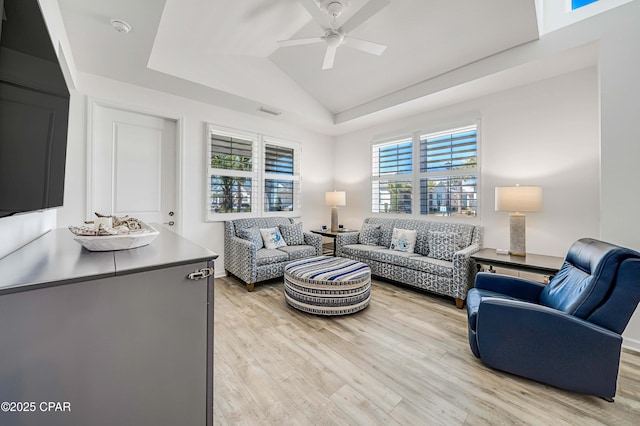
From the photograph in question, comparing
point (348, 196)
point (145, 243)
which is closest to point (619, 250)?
point (145, 243)

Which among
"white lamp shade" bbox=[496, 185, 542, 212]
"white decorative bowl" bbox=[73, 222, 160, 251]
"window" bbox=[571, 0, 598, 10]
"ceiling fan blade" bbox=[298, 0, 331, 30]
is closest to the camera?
"white decorative bowl" bbox=[73, 222, 160, 251]

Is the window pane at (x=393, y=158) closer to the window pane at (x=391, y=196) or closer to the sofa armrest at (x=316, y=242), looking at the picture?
the window pane at (x=391, y=196)

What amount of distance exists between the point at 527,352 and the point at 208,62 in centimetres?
420

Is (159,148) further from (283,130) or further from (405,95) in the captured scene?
(405,95)

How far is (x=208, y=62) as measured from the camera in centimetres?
325

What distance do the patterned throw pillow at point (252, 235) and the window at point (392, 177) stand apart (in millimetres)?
2168

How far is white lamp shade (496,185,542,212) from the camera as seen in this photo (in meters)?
2.80

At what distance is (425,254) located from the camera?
3736 mm

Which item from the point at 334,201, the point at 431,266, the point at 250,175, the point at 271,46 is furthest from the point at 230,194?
the point at 431,266

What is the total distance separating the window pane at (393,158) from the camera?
434 cm

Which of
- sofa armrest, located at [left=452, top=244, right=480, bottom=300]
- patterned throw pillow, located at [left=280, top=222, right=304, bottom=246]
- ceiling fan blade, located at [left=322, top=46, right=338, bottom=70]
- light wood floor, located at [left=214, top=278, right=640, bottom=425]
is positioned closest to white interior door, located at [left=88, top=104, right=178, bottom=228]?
patterned throw pillow, located at [left=280, top=222, right=304, bottom=246]

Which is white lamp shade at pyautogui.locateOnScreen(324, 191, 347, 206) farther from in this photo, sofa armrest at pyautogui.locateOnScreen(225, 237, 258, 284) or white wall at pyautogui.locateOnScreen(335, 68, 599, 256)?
white wall at pyautogui.locateOnScreen(335, 68, 599, 256)

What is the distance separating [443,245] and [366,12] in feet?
8.95

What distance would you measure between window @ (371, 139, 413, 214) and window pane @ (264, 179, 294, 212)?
5.05 ft
